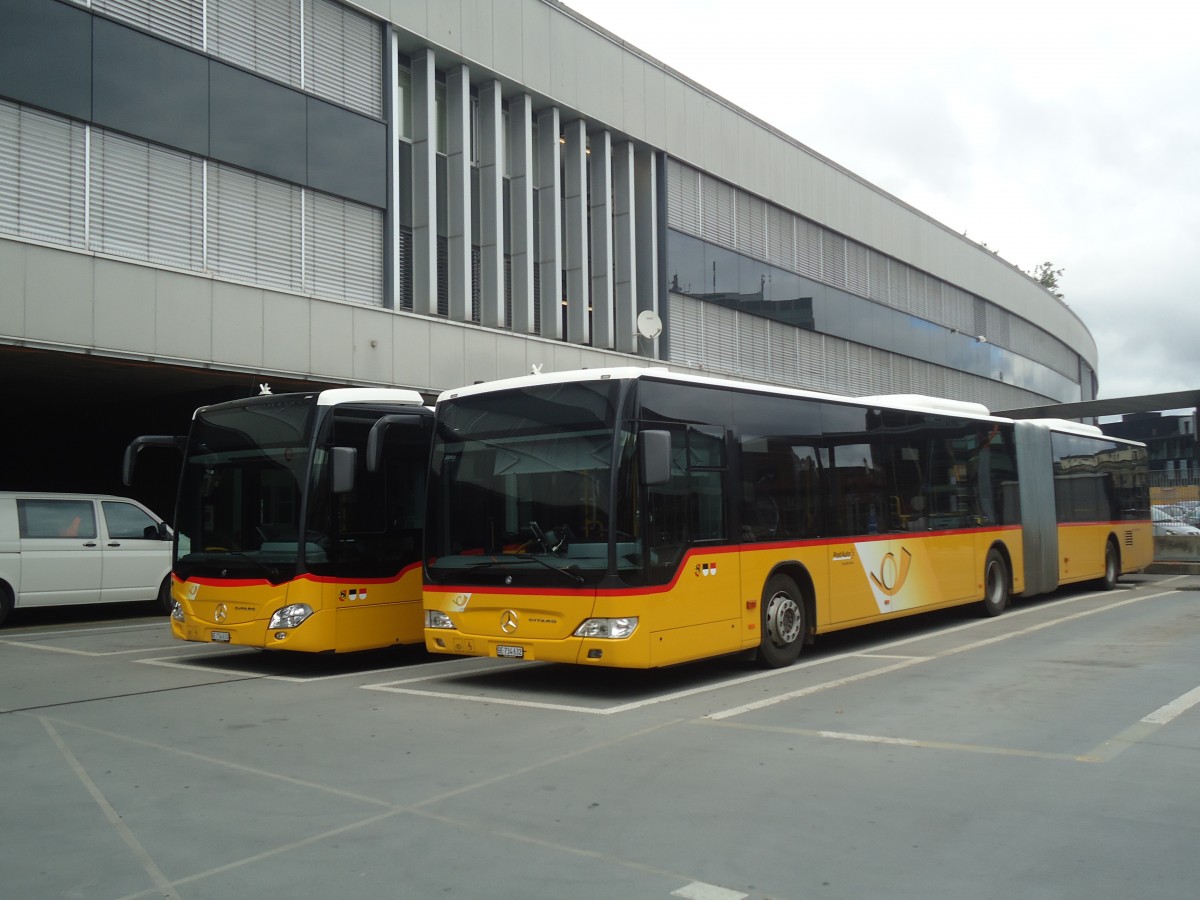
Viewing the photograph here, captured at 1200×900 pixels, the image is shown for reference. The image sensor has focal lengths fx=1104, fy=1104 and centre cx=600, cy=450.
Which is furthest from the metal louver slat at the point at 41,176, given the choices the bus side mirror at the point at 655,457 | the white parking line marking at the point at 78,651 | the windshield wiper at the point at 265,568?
the bus side mirror at the point at 655,457

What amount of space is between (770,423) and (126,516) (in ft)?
36.3

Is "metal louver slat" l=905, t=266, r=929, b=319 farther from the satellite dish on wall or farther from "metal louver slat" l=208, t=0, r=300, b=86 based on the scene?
"metal louver slat" l=208, t=0, r=300, b=86

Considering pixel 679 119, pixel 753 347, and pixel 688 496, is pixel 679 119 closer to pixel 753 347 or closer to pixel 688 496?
pixel 753 347

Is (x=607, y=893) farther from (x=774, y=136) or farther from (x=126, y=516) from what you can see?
(x=774, y=136)

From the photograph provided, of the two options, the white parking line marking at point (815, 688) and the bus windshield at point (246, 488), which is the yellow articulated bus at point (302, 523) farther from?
the white parking line marking at point (815, 688)

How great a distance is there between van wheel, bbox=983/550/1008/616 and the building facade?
287 inches

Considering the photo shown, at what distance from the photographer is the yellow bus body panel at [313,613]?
35.7 feet

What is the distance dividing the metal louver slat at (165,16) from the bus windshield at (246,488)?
8.57 m

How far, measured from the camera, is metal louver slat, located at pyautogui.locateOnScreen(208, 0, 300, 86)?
1852cm

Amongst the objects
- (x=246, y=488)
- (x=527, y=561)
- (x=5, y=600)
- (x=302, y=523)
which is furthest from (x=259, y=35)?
(x=527, y=561)

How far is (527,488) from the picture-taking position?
384 inches

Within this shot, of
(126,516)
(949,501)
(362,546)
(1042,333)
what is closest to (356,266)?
(126,516)

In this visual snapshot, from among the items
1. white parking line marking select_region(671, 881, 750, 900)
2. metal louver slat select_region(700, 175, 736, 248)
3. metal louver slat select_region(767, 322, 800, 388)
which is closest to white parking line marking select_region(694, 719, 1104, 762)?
white parking line marking select_region(671, 881, 750, 900)

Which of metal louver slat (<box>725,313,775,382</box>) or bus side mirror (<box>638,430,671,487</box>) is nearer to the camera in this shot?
bus side mirror (<box>638,430,671,487</box>)
